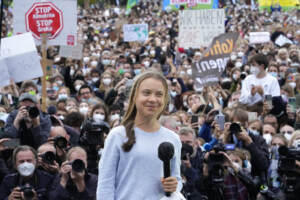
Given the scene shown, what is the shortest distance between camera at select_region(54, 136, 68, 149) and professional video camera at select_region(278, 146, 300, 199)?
79.1 inches

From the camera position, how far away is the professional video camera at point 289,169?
5.73 m

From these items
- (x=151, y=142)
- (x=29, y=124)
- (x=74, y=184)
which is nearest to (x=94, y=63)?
(x=29, y=124)

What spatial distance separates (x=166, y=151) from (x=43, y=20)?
20.5 feet

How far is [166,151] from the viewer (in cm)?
313

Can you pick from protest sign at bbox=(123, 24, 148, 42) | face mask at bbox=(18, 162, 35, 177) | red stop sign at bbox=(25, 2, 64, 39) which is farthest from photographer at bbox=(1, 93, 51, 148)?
protest sign at bbox=(123, 24, 148, 42)

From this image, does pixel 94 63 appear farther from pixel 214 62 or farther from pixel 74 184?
pixel 74 184

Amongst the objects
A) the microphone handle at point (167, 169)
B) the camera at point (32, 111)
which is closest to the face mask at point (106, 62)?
the camera at point (32, 111)

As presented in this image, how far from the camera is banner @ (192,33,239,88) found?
1027 cm

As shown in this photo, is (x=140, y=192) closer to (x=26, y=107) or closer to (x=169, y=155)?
(x=169, y=155)

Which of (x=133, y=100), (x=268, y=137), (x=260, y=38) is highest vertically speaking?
(x=133, y=100)

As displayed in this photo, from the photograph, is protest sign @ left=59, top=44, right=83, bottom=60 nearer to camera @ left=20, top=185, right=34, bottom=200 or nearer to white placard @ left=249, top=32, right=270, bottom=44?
white placard @ left=249, top=32, right=270, bottom=44

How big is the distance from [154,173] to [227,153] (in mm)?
3039

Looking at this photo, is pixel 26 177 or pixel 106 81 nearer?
pixel 26 177

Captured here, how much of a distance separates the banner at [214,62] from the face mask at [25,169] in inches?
189
